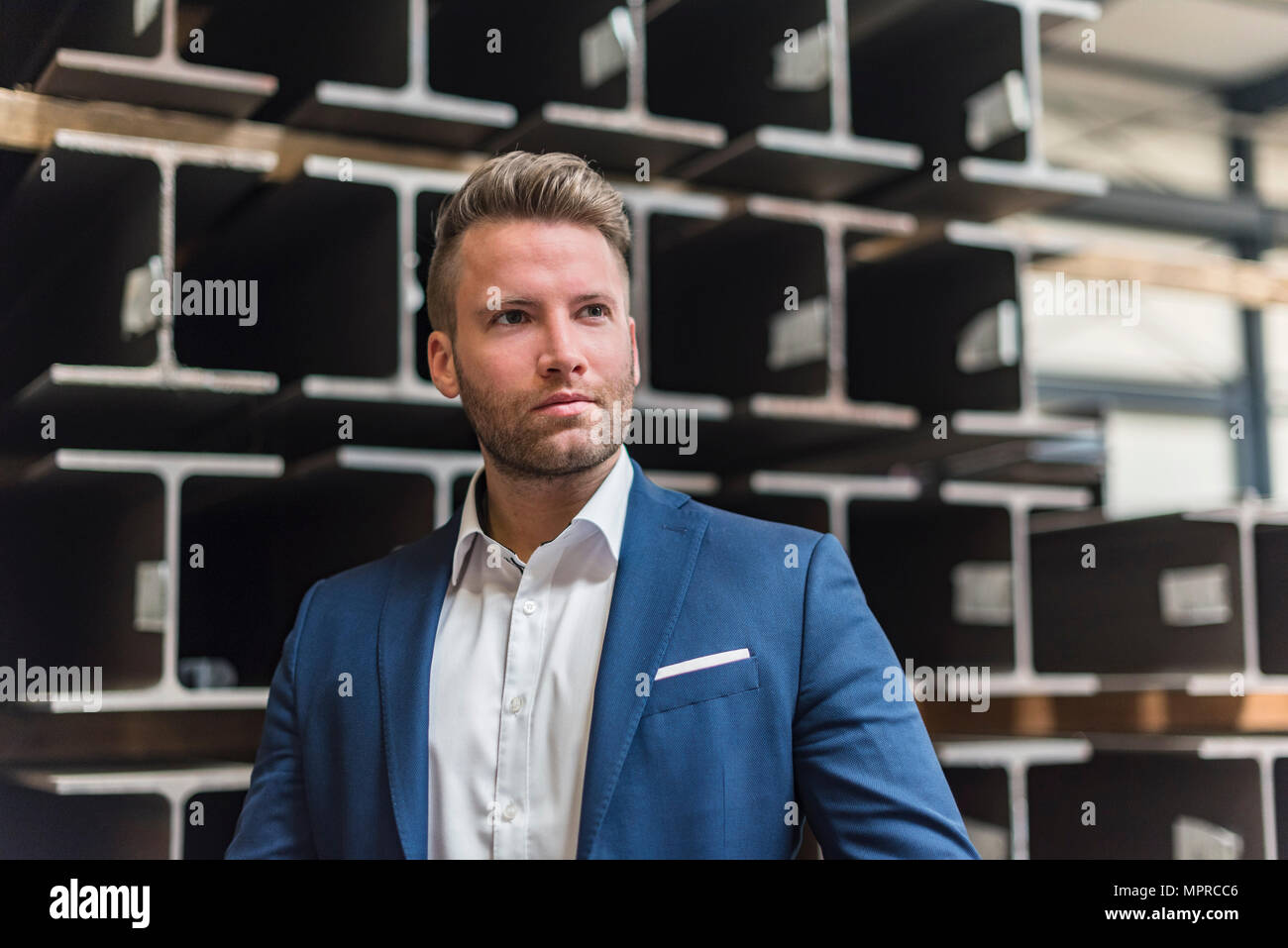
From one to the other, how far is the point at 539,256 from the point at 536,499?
321mm

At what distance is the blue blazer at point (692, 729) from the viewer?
1352 millimetres

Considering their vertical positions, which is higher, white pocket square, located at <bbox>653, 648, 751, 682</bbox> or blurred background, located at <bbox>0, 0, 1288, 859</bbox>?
blurred background, located at <bbox>0, 0, 1288, 859</bbox>

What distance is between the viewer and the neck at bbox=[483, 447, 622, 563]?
1531mm

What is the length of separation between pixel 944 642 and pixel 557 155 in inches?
41.8

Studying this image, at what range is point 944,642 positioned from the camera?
1.99m

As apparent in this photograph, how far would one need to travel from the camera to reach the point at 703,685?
1.39 meters

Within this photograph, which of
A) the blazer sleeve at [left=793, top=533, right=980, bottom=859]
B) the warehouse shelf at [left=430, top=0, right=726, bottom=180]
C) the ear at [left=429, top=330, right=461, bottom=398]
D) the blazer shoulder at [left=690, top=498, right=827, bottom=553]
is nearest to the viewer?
the blazer sleeve at [left=793, top=533, right=980, bottom=859]
